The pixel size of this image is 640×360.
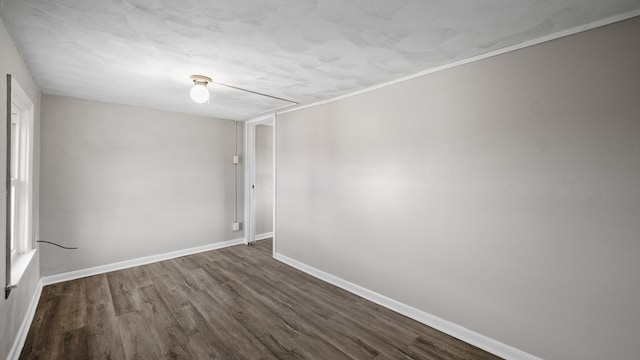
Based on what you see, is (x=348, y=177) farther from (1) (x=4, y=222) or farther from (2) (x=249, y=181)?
(1) (x=4, y=222)

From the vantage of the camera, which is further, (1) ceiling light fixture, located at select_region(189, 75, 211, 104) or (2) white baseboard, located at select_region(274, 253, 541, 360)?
(1) ceiling light fixture, located at select_region(189, 75, 211, 104)

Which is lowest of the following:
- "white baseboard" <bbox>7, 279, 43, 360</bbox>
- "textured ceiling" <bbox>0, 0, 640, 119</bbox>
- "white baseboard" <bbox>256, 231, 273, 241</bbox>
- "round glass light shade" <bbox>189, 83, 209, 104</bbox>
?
"white baseboard" <bbox>7, 279, 43, 360</bbox>

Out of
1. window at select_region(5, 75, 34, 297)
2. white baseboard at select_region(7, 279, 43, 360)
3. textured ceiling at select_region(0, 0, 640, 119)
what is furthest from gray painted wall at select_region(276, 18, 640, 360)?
window at select_region(5, 75, 34, 297)

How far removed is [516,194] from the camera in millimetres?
1965

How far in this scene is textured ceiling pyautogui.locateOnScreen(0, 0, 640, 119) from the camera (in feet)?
4.84

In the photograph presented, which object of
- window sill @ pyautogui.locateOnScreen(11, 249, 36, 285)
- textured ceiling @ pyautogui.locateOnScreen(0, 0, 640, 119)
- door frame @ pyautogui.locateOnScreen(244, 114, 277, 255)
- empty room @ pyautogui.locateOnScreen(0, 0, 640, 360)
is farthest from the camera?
door frame @ pyautogui.locateOnScreen(244, 114, 277, 255)

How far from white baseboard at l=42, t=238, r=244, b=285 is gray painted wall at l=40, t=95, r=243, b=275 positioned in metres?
0.06

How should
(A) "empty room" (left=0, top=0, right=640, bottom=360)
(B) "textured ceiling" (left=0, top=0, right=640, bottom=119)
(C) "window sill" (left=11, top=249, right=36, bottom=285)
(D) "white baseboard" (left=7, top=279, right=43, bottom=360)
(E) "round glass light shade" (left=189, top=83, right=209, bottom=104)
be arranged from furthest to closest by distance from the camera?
1. (E) "round glass light shade" (left=189, top=83, right=209, bottom=104)
2. (C) "window sill" (left=11, top=249, right=36, bottom=285)
3. (D) "white baseboard" (left=7, top=279, right=43, bottom=360)
4. (A) "empty room" (left=0, top=0, right=640, bottom=360)
5. (B) "textured ceiling" (left=0, top=0, right=640, bottom=119)

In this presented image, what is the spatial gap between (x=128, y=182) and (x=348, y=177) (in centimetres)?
310

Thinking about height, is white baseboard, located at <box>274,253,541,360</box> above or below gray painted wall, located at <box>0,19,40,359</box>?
below

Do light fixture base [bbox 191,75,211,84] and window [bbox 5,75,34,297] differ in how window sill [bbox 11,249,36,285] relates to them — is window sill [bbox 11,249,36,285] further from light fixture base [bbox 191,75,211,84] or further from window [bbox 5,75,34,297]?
light fixture base [bbox 191,75,211,84]

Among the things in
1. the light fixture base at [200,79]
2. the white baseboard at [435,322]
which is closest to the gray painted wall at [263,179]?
the white baseboard at [435,322]

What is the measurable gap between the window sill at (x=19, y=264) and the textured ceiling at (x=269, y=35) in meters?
1.70

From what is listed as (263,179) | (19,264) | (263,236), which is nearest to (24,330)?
(19,264)
